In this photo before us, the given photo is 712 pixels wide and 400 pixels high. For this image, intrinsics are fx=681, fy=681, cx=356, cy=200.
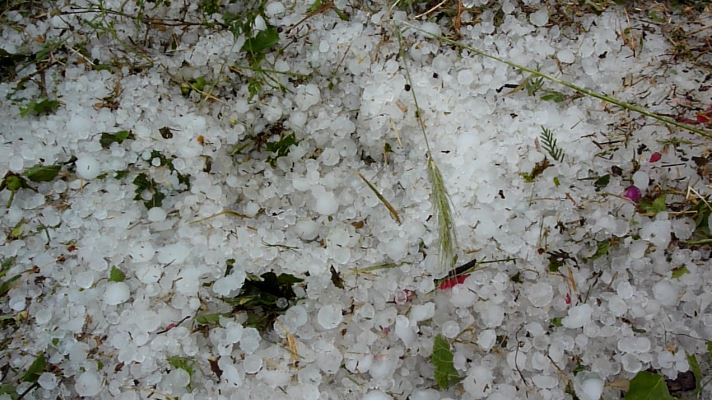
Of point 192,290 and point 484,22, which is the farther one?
point 484,22

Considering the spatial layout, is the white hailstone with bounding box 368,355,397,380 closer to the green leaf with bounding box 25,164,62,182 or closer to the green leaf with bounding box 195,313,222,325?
the green leaf with bounding box 195,313,222,325

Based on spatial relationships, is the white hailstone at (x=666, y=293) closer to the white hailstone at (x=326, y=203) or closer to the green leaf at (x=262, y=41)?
the white hailstone at (x=326, y=203)

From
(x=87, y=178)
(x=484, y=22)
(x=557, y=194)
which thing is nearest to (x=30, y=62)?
(x=87, y=178)

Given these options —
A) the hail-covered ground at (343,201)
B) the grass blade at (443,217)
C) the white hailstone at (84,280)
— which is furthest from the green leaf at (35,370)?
the grass blade at (443,217)

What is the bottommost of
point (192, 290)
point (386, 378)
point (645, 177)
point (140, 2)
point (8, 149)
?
point (386, 378)

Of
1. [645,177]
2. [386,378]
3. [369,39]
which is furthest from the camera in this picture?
[369,39]

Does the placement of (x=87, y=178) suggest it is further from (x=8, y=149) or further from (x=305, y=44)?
(x=305, y=44)

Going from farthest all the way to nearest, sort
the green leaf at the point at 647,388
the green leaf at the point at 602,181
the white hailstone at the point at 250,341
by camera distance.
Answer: the green leaf at the point at 602,181, the white hailstone at the point at 250,341, the green leaf at the point at 647,388
